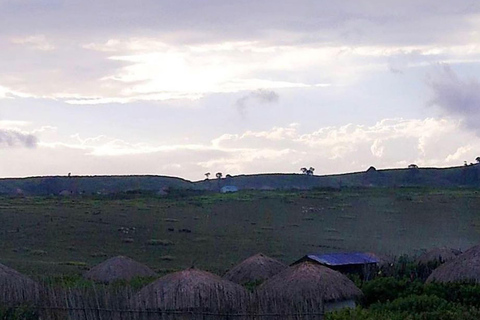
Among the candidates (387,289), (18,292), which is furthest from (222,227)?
(18,292)

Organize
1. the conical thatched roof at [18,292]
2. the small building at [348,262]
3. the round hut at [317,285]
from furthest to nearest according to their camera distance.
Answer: the small building at [348,262], the round hut at [317,285], the conical thatched roof at [18,292]

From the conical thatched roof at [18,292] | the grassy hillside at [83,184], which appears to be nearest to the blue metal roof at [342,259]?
the conical thatched roof at [18,292]

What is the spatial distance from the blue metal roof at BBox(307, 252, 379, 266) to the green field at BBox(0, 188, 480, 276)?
5.18 meters

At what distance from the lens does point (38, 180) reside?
93750mm

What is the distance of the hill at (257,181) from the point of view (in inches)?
3221

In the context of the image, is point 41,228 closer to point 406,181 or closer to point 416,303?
point 416,303

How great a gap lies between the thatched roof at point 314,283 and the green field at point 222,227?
9.03 meters

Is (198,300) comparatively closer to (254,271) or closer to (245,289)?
(245,289)

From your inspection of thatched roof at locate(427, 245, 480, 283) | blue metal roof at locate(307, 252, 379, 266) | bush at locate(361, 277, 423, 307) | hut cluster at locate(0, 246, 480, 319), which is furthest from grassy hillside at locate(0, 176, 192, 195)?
bush at locate(361, 277, 423, 307)

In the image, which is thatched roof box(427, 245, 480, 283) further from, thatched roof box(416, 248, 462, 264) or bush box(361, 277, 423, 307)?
thatched roof box(416, 248, 462, 264)

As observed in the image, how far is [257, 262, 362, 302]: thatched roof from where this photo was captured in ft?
57.6

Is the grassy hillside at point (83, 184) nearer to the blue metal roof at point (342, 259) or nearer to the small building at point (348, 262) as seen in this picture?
the blue metal roof at point (342, 259)

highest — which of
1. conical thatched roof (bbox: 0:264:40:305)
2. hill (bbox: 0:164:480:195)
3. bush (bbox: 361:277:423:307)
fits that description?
hill (bbox: 0:164:480:195)

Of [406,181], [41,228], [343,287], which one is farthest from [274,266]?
[406,181]
